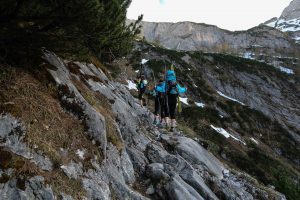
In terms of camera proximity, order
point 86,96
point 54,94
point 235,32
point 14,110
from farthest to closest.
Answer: point 235,32
point 86,96
point 54,94
point 14,110

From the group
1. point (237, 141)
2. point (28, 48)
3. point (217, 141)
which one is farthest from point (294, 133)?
point (28, 48)

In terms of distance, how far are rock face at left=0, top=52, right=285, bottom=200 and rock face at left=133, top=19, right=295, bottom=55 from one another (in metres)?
126

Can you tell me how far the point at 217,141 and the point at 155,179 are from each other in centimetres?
3254

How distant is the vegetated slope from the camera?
3681 cm

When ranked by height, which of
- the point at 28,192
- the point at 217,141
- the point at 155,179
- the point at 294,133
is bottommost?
the point at 294,133

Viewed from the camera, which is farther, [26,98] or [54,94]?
[54,94]

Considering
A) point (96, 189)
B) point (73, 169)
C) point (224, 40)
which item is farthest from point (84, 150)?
Answer: point (224, 40)

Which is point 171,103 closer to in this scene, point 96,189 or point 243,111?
point 96,189

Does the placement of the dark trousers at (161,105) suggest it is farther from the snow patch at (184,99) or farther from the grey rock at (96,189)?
the snow patch at (184,99)

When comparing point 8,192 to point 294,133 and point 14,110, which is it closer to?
point 14,110

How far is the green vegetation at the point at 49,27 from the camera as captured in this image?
5.60 metres

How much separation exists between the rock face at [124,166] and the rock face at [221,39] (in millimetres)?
125937

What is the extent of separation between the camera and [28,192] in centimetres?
482

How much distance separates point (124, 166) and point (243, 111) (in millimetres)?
51132
